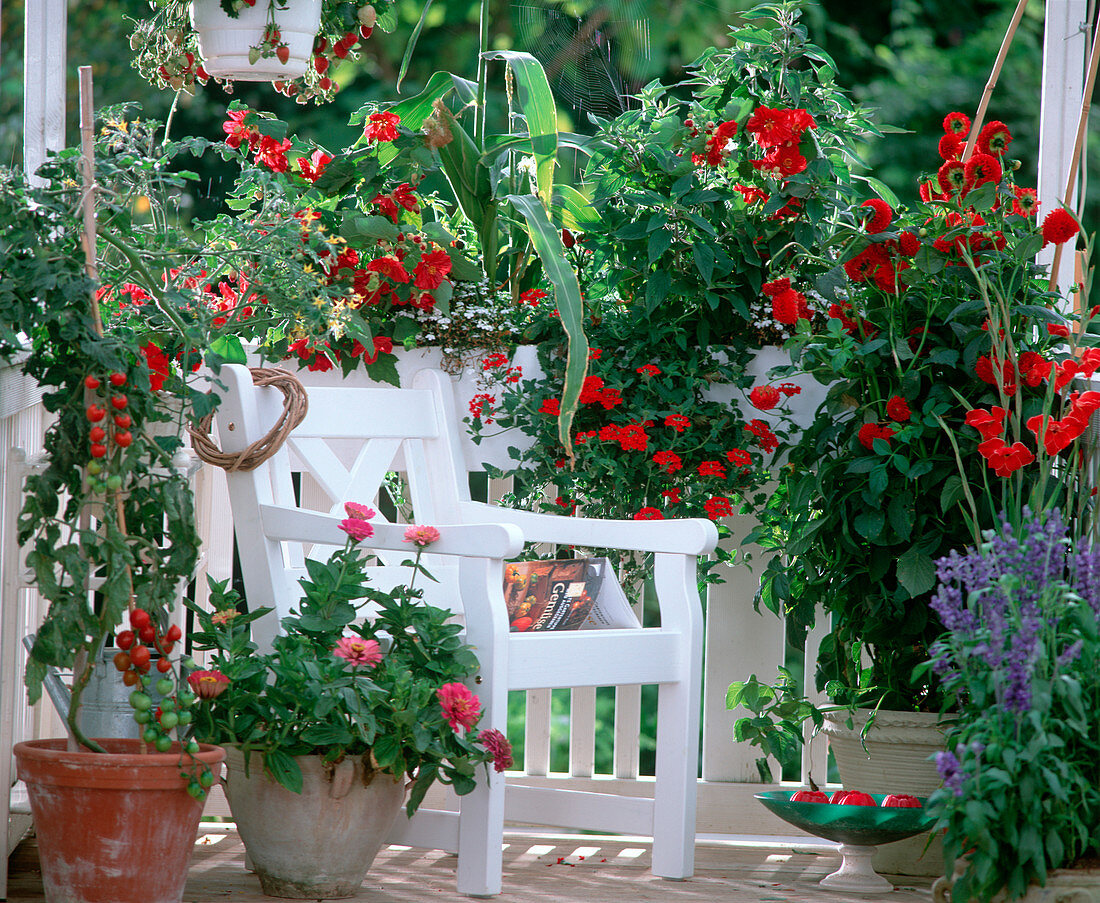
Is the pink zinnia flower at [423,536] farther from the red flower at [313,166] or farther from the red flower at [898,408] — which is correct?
the red flower at [313,166]

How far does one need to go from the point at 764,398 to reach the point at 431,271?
62 centimetres

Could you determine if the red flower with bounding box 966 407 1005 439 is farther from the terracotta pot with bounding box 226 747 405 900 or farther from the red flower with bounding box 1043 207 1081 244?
the terracotta pot with bounding box 226 747 405 900

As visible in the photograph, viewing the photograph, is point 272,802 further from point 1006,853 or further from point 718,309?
point 718,309

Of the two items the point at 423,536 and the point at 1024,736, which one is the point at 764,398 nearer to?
the point at 423,536

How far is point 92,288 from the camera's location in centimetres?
154

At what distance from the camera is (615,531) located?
2105 mm

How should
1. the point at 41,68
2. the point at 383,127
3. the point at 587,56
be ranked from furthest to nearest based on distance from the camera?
1. the point at 587,56
2. the point at 383,127
3. the point at 41,68

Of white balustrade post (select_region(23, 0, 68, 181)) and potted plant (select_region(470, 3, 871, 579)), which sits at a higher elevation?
white balustrade post (select_region(23, 0, 68, 181))

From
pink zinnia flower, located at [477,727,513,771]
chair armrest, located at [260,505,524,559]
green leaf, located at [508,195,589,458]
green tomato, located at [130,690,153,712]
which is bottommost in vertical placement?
pink zinnia flower, located at [477,727,513,771]

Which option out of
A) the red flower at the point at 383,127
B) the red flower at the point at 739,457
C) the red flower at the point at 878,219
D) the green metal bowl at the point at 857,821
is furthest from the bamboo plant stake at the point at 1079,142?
the red flower at the point at 383,127

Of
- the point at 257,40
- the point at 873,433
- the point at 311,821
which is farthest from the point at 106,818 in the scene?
the point at 257,40

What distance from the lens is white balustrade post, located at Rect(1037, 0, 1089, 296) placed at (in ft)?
7.86

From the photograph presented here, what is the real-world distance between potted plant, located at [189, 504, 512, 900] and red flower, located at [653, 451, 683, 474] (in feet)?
1.89

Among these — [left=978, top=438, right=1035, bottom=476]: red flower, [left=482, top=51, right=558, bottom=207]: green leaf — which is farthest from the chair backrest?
[left=978, top=438, right=1035, bottom=476]: red flower
